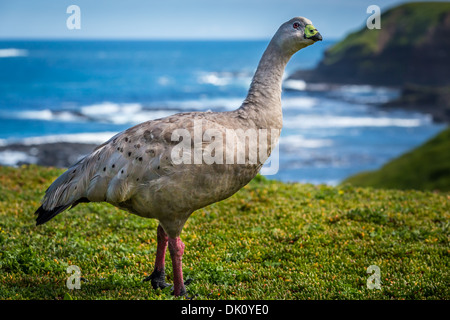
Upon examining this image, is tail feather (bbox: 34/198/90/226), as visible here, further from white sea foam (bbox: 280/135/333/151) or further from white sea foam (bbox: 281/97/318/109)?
white sea foam (bbox: 281/97/318/109)

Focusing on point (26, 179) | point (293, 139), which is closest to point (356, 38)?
point (293, 139)

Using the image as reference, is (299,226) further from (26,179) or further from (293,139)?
(293,139)

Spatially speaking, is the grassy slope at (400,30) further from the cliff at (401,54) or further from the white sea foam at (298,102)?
the white sea foam at (298,102)

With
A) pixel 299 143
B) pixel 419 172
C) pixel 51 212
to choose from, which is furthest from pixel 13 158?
pixel 51 212

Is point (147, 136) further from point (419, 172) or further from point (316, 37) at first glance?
point (419, 172)

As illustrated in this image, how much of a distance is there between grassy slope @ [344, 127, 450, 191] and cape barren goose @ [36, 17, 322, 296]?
71.1 feet

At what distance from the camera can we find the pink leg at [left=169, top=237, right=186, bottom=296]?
8.12 metres

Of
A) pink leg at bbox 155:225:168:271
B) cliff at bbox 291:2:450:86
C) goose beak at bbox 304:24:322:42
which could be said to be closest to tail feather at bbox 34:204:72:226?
pink leg at bbox 155:225:168:271

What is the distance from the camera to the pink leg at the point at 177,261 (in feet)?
26.7

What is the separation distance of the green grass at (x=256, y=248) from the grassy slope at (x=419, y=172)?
51.0 feet

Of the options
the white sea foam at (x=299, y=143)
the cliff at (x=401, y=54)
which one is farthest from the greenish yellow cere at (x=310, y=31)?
the cliff at (x=401, y=54)

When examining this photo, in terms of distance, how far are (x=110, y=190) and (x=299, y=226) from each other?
18.2ft

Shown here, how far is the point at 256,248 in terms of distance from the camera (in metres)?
10.7
